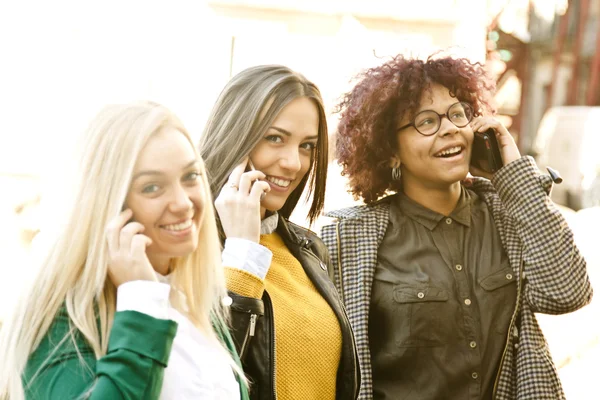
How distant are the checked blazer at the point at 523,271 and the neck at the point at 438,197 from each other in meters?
0.13

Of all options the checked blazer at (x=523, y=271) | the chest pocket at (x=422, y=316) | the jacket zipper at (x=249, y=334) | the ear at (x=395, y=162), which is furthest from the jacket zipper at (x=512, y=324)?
the jacket zipper at (x=249, y=334)

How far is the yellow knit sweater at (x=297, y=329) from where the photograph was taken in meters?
2.19

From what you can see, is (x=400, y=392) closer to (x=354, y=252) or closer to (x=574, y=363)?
(x=354, y=252)

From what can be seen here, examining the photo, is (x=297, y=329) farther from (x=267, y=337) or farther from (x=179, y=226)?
(x=179, y=226)

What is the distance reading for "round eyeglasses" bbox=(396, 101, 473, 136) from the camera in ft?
8.95

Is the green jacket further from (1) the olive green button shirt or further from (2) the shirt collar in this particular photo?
(2) the shirt collar

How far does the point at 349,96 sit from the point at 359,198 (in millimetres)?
351

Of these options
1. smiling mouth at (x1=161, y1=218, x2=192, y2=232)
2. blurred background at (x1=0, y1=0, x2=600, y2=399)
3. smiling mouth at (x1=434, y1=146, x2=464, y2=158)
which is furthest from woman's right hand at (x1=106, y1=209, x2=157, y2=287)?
blurred background at (x1=0, y1=0, x2=600, y2=399)

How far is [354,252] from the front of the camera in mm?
2729

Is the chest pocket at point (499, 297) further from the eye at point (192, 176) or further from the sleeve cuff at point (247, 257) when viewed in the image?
the eye at point (192, 176)

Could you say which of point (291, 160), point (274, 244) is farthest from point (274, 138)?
point (274, 244)

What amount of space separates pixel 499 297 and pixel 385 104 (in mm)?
695

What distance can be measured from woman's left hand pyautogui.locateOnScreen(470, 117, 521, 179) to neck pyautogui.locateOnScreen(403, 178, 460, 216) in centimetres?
12

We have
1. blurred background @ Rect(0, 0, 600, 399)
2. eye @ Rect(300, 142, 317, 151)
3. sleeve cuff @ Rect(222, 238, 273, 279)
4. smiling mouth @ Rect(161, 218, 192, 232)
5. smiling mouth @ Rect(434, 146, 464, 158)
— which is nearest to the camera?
smiling mouth @ Rect(161, 218, 192, 232)
